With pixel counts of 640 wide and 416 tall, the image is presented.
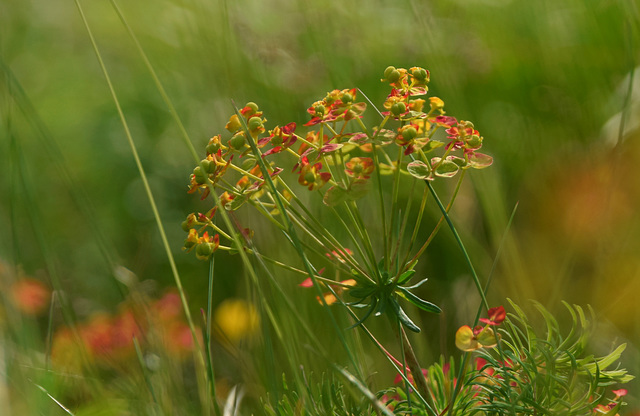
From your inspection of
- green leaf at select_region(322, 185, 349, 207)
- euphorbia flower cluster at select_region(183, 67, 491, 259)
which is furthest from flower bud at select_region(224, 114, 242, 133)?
green leaf at select_region(322, 185, 349, 207)

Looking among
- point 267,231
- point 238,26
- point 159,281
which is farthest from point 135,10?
point 267,231

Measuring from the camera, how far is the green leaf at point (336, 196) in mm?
516

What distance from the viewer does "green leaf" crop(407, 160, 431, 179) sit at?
20.2 inches

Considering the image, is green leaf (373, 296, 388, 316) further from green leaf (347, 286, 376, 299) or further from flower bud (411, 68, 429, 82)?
flower bud (411, 68, 429, 82)

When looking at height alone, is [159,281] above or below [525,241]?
below

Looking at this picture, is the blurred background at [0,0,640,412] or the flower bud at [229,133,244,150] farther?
the blurred background at [0,0,640,412]

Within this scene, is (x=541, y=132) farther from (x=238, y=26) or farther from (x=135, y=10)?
(x=135, y=10)

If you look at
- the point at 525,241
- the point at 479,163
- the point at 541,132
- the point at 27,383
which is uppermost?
the point at 479,163

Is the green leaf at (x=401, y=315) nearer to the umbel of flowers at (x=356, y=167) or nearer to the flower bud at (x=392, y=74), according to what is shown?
the umbel of flowers at (x=356, y=167)

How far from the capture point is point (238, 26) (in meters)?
1.70

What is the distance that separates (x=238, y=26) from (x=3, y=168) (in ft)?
2.94

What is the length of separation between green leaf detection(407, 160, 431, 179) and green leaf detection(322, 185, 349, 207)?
5 cm

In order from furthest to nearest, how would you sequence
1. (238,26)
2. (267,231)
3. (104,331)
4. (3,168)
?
(3,168) → (238,26) → (104,331) → (267,231)

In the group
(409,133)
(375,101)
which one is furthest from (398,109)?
(375,101)
